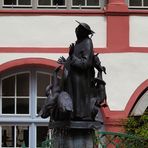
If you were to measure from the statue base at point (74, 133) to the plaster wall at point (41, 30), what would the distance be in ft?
24.7

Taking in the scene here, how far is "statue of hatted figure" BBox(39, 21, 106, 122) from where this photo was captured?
6.77 m

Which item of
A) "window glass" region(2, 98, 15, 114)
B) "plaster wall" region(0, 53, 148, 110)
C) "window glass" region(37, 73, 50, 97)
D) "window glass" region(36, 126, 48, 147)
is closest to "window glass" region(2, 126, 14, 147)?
"window glass" region(2, 98, 15, 114)

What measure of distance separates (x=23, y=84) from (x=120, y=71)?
2.11m

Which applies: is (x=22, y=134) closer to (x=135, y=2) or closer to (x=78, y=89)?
(x=135, y=2)

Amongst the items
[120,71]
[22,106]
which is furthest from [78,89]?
[22,106]

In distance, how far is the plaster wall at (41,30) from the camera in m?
14.3

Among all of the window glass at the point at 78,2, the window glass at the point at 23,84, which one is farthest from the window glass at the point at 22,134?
the window glass at the point at 78,2

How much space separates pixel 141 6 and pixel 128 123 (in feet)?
8.56

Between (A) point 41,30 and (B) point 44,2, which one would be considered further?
(B) point 44,2

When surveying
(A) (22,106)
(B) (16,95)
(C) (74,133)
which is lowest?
(A) (22,106)

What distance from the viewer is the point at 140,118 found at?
45.7 feet

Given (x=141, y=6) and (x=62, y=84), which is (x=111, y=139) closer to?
(x=141, y=6)

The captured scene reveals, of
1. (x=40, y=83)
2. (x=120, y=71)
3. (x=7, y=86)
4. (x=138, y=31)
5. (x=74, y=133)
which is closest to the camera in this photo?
(x=74, y=133)

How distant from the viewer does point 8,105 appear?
14617 millimetres
